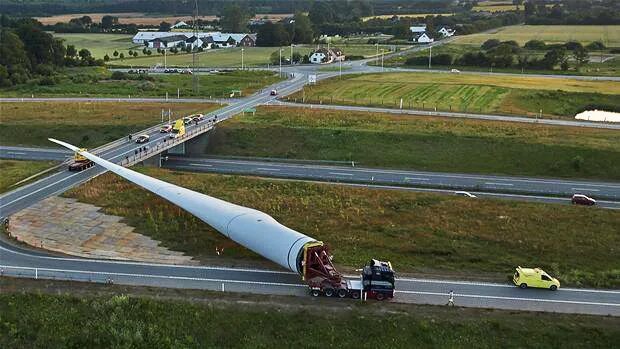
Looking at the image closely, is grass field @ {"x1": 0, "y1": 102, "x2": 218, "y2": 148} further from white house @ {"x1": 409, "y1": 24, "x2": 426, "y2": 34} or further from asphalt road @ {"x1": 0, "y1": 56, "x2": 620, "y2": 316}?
white house @ {"x1": 409, "y1": 24, "x2": 426, "y2": 34}

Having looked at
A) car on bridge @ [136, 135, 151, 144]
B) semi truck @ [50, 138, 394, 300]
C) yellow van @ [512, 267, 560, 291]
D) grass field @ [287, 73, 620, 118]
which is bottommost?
yellow van @ [512, 267, 560, 291]

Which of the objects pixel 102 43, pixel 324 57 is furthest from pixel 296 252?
pixel 102 43

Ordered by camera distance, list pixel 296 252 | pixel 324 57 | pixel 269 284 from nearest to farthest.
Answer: pixel 296 252 → pixel 269 284 → pixel 324 57

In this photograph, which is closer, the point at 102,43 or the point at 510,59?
the point at 510,59

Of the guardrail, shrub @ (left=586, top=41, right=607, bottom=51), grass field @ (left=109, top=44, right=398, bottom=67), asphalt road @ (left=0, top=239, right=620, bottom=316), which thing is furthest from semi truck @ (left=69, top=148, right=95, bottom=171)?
shrub @ (left=586, top=41, right=607, bottom=51)

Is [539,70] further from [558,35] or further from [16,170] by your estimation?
[16,170]

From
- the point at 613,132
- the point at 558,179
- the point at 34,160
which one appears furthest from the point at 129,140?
the point at 613,132
